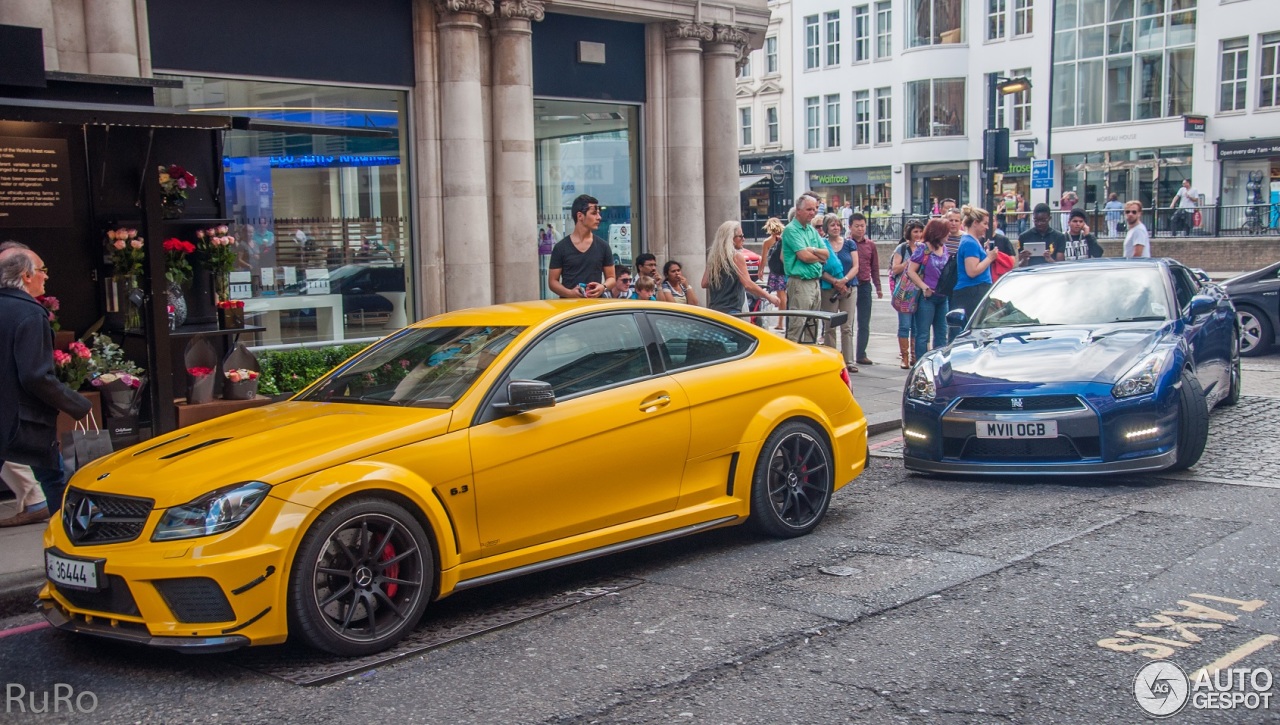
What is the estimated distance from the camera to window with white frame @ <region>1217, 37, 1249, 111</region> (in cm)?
4409

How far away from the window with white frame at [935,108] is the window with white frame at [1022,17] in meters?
3.18

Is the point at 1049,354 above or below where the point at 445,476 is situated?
above

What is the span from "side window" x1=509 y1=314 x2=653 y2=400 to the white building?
40.4 meters

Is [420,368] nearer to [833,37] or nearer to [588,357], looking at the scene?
[588,357]

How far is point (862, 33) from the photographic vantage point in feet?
188

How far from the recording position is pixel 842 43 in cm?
5819

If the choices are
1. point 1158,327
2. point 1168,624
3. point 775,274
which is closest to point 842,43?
point 775,274

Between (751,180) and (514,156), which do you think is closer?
(514,156)

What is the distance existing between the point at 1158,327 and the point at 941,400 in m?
1.89

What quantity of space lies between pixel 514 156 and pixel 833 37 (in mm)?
47732

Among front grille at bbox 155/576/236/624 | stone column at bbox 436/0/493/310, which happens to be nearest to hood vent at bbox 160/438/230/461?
front grille at bbox 155/576/236/624

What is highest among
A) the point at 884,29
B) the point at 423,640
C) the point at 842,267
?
the point at 884,29

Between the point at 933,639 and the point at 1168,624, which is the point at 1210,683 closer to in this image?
the point at 1168,624

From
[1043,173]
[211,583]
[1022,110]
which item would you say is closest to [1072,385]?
[211,583]
